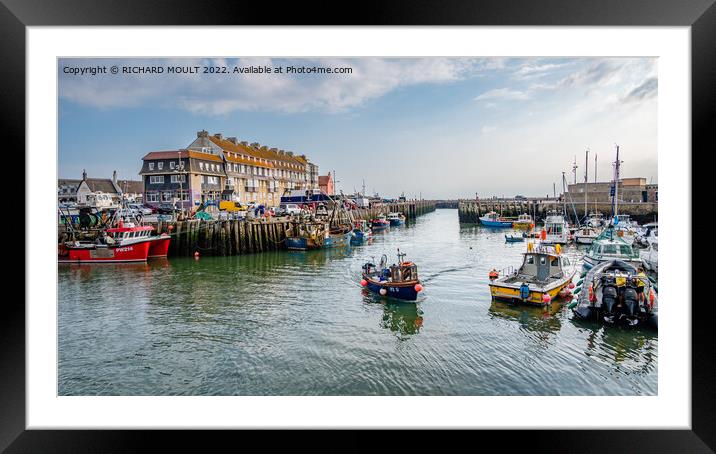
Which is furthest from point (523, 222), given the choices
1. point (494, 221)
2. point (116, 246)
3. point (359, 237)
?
point (116, 246)

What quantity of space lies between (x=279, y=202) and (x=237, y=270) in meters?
2.95

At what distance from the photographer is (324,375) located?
3.86 meters

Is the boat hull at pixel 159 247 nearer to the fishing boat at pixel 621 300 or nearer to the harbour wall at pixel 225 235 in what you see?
the harbour wall at pixel 225 235

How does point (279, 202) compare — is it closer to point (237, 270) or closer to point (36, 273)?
point (237, 270)

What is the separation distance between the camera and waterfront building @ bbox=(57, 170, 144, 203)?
5.53 m

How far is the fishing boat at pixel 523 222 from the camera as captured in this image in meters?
15.5

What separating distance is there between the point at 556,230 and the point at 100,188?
466 inches

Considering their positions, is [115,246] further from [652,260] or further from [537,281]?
[652,260]

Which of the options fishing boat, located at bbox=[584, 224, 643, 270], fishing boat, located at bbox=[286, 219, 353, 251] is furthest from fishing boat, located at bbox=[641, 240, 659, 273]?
fishing boat, located at bbox=[286, 219, 353, 251]
